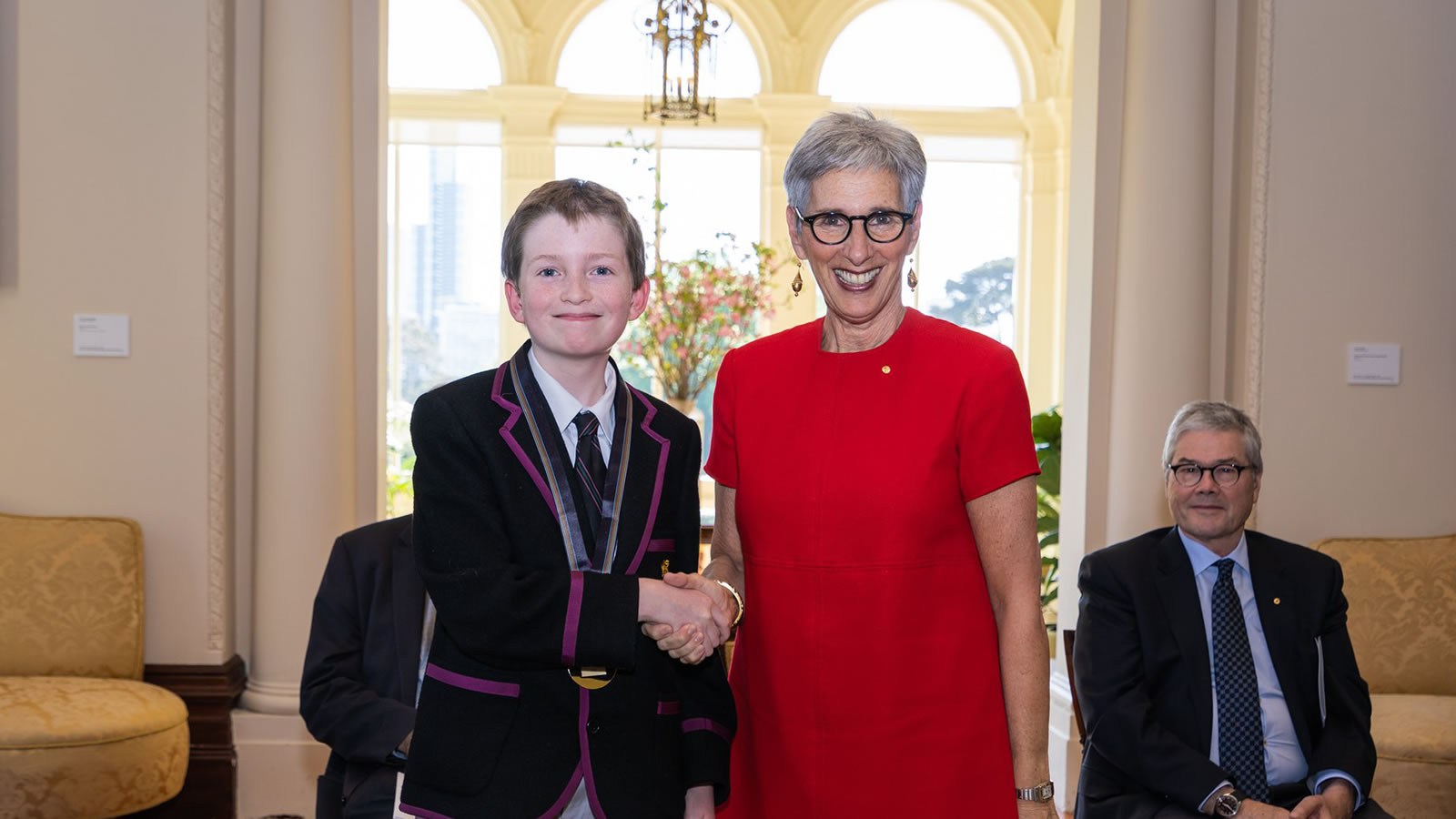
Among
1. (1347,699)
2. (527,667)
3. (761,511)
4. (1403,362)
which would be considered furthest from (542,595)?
(1403,362)

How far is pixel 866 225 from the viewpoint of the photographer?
171cm

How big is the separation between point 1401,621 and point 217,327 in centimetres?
391

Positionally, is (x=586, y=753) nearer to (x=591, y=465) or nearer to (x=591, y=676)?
(x=591, y=676)

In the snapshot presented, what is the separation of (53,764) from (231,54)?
2.27m

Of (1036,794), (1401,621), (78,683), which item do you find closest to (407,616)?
(1036,794)

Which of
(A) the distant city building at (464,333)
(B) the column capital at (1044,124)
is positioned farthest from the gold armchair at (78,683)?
(B) the column capital at (1044,124)

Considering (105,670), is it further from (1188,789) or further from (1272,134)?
(1272,134)

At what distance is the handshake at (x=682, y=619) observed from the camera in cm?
156

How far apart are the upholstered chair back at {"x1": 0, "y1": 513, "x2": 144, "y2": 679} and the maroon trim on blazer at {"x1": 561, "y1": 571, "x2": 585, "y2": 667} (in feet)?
9.86

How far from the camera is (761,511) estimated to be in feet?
5.88

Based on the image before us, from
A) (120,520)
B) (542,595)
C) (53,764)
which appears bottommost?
(53,764)

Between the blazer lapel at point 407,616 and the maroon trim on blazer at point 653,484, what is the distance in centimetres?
121

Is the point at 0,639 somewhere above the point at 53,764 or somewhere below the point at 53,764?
above

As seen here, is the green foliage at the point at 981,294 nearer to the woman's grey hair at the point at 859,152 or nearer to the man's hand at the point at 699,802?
the woman's grey hair at the point at 859,152
